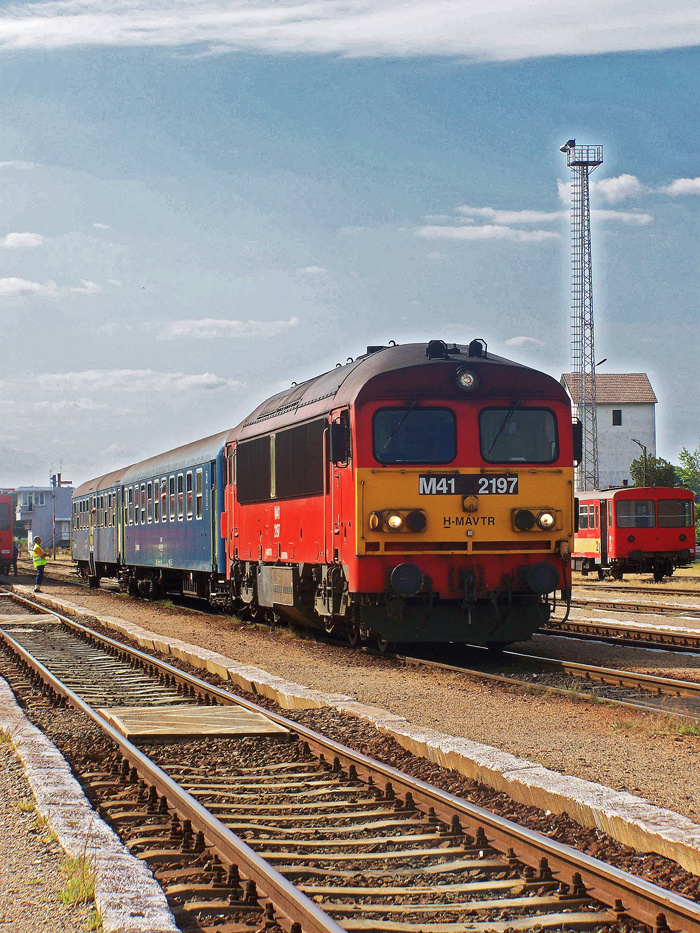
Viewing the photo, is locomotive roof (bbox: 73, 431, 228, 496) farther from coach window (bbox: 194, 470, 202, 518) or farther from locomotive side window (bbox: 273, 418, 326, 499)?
locomotive side window (bbox: 273, 418, 326, 499)

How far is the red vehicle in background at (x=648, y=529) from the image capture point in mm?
34062

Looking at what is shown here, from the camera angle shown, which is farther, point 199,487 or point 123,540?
point 123,540

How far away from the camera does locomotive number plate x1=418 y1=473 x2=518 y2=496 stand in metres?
12.2

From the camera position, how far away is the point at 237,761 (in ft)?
24.4

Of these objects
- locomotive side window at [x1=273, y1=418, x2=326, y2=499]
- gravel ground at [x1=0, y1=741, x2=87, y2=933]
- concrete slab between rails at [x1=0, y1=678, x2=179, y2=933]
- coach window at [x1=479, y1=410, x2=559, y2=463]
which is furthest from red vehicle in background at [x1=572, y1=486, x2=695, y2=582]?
gravel ground at [x1=0, y1=741, x2=87, y2=933]

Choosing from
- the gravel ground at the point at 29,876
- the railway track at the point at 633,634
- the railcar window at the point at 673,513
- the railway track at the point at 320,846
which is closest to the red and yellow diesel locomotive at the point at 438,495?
the railway track at the point at 633,634

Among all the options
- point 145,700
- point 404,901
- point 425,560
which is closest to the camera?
point 404,901

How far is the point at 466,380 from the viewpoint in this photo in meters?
12.5

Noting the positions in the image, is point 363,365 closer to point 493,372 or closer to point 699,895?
point 493,372

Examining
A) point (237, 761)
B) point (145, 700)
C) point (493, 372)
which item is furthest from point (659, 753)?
point (493, 372)

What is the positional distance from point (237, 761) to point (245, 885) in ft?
9.24

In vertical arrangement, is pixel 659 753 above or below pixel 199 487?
below

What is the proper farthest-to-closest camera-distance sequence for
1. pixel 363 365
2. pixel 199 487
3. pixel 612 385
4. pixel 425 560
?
pixel 612 385 < pixel 199 487 < pixel 363 365 < pixel 425 560

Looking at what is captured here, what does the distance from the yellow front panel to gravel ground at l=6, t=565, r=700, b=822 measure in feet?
4.83
